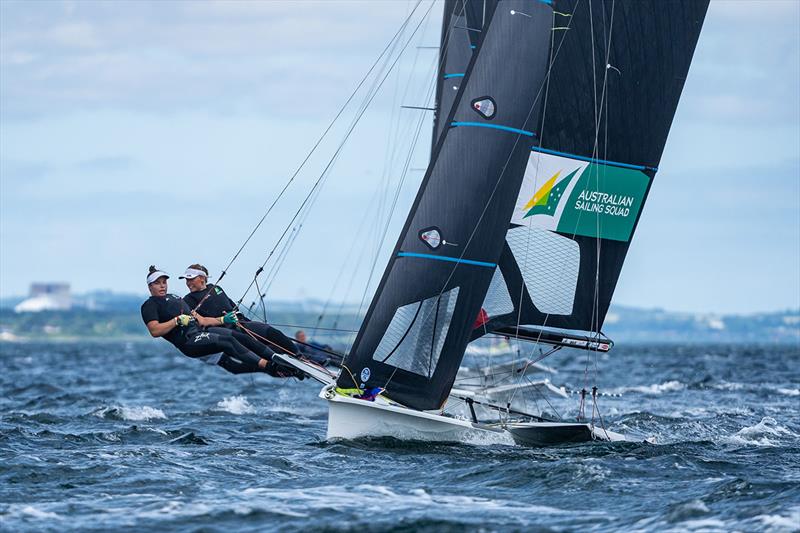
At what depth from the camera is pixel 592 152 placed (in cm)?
1836

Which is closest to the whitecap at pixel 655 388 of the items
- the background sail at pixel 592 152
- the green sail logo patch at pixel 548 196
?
the background sail at pixel 592 152

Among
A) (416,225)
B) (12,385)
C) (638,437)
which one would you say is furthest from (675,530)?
(12,385)

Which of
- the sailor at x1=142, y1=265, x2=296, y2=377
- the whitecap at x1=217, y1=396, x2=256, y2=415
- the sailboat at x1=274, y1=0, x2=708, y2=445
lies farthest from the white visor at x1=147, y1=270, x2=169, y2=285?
the whitecap at x1=217, y1=396, x2=256, y2=415

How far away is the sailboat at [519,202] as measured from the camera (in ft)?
52.2

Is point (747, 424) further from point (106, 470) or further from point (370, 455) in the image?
point (106, 470)

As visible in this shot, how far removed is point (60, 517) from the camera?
38.2ft

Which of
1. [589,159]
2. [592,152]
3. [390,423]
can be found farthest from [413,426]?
[592,152]

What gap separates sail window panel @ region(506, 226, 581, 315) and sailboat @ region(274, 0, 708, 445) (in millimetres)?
22

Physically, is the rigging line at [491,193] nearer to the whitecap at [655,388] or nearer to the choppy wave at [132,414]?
the choppy wave at [132,414]

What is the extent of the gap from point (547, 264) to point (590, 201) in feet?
3.80

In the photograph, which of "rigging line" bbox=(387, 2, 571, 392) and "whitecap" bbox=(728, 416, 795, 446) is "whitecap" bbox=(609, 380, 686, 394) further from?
"rigging line" bbox=(387, 2, 571, 392)

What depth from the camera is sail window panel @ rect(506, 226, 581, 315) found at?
18406 mm

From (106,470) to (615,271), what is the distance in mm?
8553

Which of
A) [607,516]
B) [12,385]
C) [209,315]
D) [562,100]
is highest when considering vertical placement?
[562,100]
